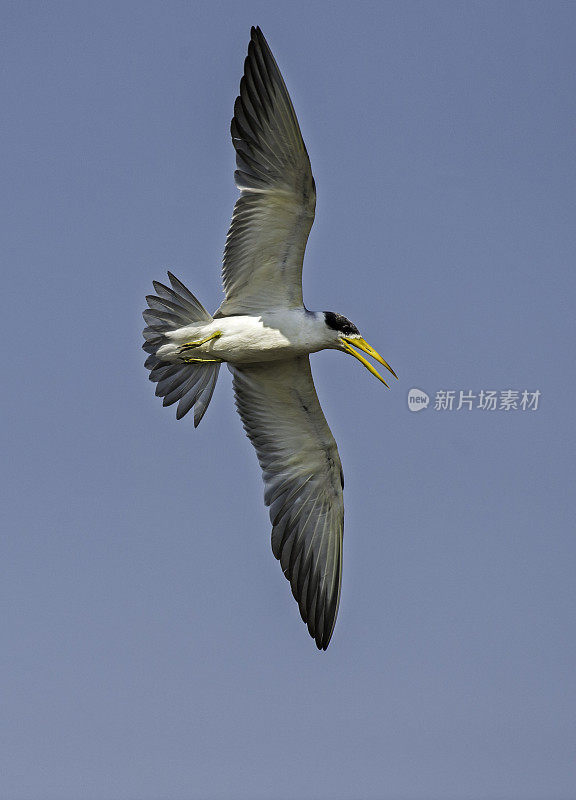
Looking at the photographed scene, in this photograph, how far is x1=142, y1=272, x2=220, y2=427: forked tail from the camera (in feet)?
49.0

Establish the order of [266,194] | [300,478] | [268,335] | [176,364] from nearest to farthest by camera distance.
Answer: [266,194] < [268,335] < [176,364] < [300,478]

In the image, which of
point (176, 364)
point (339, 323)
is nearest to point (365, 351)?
point (339, 323)

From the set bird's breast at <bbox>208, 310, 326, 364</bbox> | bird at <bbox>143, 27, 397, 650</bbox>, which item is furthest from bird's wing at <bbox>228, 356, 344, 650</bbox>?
bird's breast at <bbox>208, 310, 326, 364</bbox>

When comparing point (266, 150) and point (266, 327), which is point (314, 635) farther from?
point (266, 150)

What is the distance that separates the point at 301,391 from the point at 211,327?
1.45m

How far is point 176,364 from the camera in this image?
15.2 metres

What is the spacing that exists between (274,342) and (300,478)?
2039mm

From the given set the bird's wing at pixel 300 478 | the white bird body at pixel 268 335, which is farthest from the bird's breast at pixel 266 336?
the bird's wing at pixel 300 478

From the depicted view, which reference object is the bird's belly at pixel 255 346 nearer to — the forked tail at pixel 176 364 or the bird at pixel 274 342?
the bird at pixel 274 342

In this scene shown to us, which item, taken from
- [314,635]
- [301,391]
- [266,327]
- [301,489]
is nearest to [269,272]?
[266,327]

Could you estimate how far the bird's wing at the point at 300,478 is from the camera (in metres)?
15.4

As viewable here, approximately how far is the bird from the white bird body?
0.01 meters

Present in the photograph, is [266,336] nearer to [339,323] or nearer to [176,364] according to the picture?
[339,323]

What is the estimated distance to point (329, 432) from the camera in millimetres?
15641
